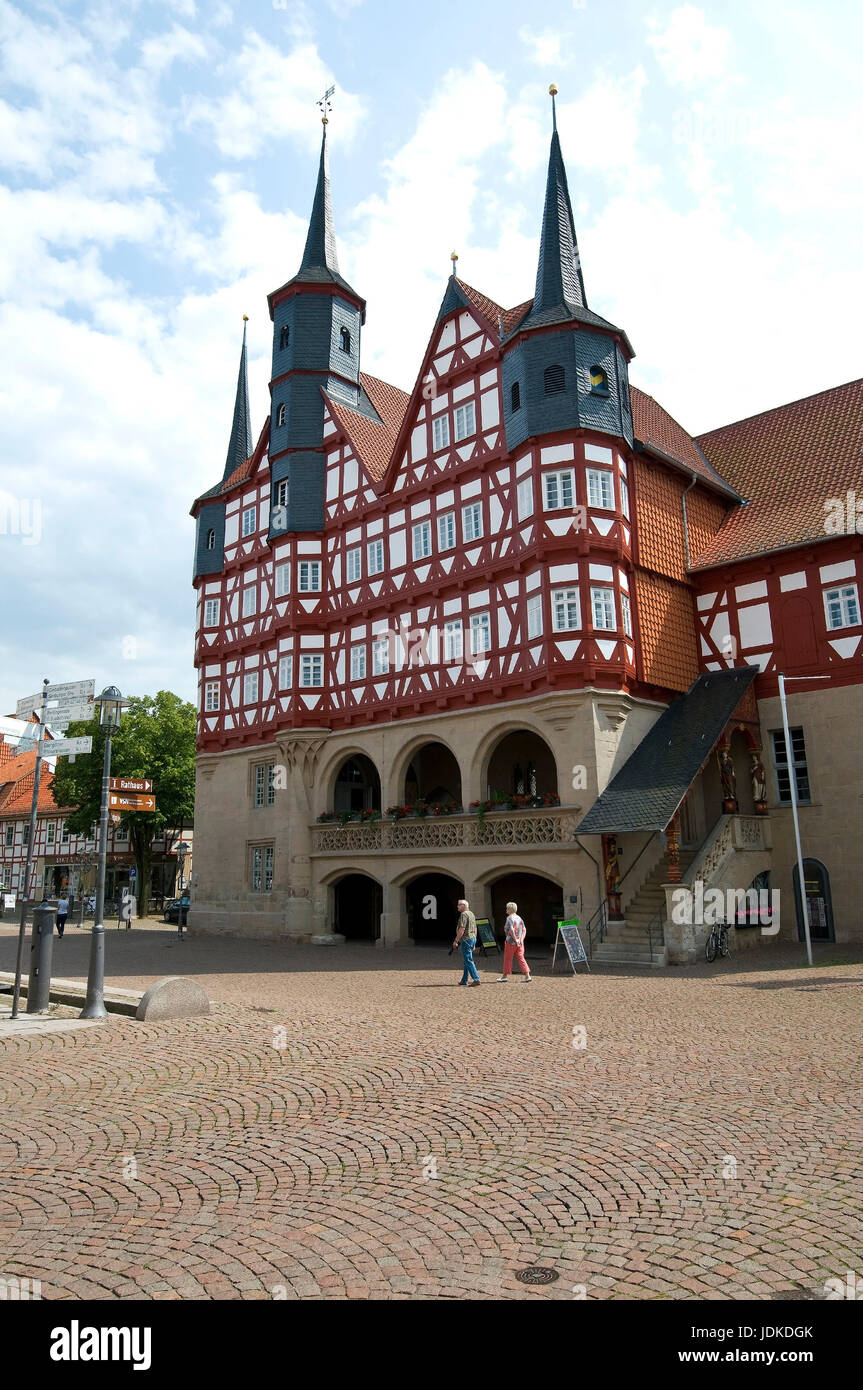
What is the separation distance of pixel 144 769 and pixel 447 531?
2721 cm

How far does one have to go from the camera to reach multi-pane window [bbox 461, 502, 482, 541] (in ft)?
93.3

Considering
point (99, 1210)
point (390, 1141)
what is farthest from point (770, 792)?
point (99, 1210)

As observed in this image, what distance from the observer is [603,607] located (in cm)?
2531

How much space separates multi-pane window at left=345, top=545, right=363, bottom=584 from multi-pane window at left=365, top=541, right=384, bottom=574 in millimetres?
452

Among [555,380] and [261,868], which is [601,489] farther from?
[261,868]

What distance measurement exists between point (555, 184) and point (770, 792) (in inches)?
789

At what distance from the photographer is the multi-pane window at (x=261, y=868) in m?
34.5

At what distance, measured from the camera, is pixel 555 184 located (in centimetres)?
2908

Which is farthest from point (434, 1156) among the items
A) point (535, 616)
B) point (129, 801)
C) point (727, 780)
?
point (535, 616)

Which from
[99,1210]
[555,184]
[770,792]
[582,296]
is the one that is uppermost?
[555,184]

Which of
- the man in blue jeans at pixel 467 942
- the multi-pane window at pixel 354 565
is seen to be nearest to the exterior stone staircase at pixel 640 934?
the man in blue jeans at pixel 467 942

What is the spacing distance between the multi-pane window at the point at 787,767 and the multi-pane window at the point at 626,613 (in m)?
5.18

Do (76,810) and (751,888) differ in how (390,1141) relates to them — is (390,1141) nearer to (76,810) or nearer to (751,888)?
(751,888)

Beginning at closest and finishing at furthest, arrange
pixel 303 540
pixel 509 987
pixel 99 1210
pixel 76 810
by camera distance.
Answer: pixel 99 1210
pixel 509 987
pixel 303 540
pixel 76 810
